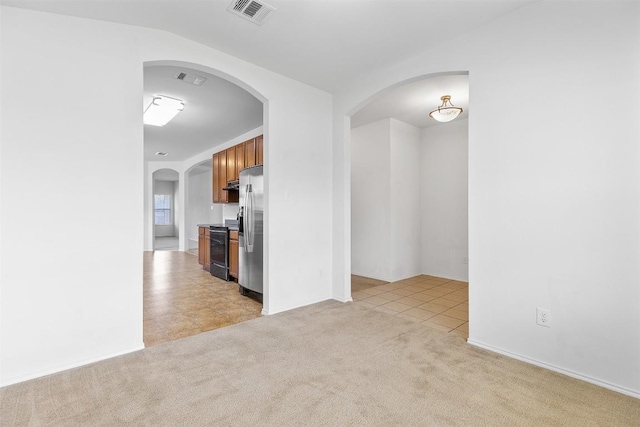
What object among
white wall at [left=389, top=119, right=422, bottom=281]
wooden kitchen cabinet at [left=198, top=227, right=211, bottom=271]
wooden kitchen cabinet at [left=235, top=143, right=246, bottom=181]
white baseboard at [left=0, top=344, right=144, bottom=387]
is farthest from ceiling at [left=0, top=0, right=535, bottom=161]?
wooden kitchen cabinet at [left=198, top=227, right=211, bottom=271]

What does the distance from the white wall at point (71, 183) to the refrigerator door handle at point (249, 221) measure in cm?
157

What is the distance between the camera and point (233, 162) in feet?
20.0

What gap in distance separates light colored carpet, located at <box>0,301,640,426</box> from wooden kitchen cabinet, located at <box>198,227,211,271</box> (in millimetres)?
3703

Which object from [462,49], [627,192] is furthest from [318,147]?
[627,192]

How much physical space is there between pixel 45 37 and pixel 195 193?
1008 centimetres

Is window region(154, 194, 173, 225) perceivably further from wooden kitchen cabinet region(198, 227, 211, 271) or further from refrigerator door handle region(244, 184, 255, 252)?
refrigerator door handle region(244, 184, 255, 252)

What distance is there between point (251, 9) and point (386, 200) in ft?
12.1

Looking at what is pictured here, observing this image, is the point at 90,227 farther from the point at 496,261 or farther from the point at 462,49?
the point at 462,49

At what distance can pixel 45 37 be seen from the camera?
2.28 metres

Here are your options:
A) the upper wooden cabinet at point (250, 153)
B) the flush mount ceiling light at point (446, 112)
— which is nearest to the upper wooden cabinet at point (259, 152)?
the upper wooden cabinet at point (250, 153)

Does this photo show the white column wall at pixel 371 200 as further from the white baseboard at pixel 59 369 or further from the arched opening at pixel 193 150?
the white baseboard at pixel 59 369

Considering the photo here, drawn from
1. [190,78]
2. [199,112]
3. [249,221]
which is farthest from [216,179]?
[190,78]

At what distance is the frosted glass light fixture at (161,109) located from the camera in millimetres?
4307

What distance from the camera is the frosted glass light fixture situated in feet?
14.1
